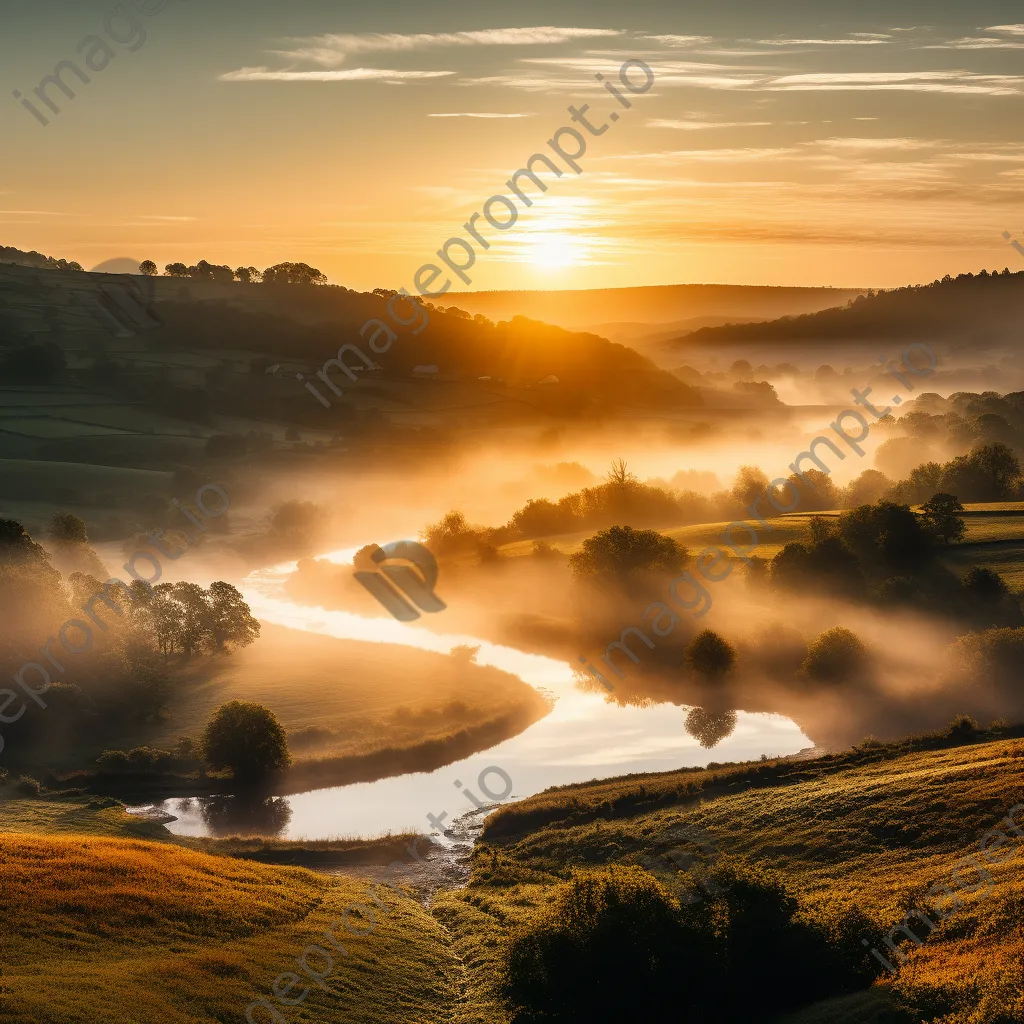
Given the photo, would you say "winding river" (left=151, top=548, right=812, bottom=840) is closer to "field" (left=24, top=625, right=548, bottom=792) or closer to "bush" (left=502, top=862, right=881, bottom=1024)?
"field" (left=24, top=625, right=548, bottom=792)

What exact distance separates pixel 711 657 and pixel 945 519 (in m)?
31.1

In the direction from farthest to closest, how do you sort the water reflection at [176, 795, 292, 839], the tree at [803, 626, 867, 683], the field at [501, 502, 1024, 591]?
the field at [501, 502, 1024, 591] → the tree at [803, 626, 867, 683] → the water reflection at [176, 795, 292, 839]

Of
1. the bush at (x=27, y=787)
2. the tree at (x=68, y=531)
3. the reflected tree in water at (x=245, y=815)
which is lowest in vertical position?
the reflected tree in water at (x=245, y=815)

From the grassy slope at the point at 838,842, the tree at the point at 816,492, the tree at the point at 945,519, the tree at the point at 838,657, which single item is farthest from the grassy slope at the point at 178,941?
the tree at the point at 816,492

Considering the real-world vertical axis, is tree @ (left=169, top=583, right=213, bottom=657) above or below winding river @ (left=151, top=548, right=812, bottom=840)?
above

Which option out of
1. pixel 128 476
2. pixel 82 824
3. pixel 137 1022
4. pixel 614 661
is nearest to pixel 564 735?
pixel 614 661

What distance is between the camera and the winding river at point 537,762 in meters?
61.5

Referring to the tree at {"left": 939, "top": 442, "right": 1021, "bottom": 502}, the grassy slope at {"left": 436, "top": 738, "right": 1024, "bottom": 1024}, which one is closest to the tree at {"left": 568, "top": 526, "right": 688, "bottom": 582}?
the grassy slope at {"left": 436, "top": 738, "right": 1024, "bottom": 1024}

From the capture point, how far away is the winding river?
202ft

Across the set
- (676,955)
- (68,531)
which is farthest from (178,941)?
(68,531)

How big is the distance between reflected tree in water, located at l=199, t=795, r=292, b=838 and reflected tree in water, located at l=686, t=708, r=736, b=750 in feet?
103

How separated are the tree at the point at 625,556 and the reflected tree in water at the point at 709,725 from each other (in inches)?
917

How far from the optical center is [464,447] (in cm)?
18000

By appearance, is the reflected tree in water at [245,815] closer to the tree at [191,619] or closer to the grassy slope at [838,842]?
the grassy slope at [838,842]
